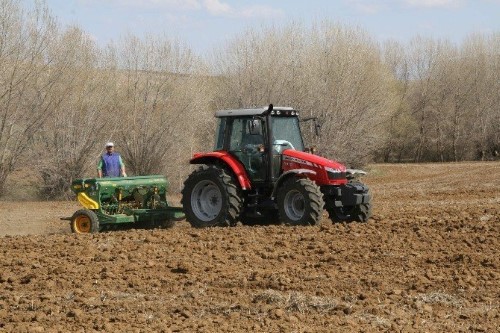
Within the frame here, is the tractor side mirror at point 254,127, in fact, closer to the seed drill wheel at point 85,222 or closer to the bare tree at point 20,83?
the seed drill wheel at point 85,222

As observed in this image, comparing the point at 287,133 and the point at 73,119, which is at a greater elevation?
the point at 73,119

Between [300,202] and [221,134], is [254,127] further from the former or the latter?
[300,202]

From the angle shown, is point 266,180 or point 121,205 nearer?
point 266,180

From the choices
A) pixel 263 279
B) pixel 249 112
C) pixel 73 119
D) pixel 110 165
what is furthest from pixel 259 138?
pixel 73 119

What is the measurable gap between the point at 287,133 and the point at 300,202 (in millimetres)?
1174

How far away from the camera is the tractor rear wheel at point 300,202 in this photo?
12.2 meters

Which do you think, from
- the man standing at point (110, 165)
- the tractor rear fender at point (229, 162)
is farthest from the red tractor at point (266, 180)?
the man standing at point (110, 165)

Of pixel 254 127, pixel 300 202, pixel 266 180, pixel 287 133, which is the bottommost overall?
pixel 300 202

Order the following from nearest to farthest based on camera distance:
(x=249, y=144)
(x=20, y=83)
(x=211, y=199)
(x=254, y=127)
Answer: (x=254, y=127), (x=249, y=144), (x=211, y=199), (x=20, y=83)

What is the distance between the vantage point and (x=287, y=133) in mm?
13086

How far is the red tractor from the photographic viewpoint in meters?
12.5

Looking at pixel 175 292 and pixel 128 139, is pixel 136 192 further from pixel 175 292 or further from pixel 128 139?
pixel 128 139

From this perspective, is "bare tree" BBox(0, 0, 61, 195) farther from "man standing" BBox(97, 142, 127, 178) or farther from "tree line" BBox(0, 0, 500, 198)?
"man standing" BBox(97, 142, 127, 178)

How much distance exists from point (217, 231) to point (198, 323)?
17.5 ft
